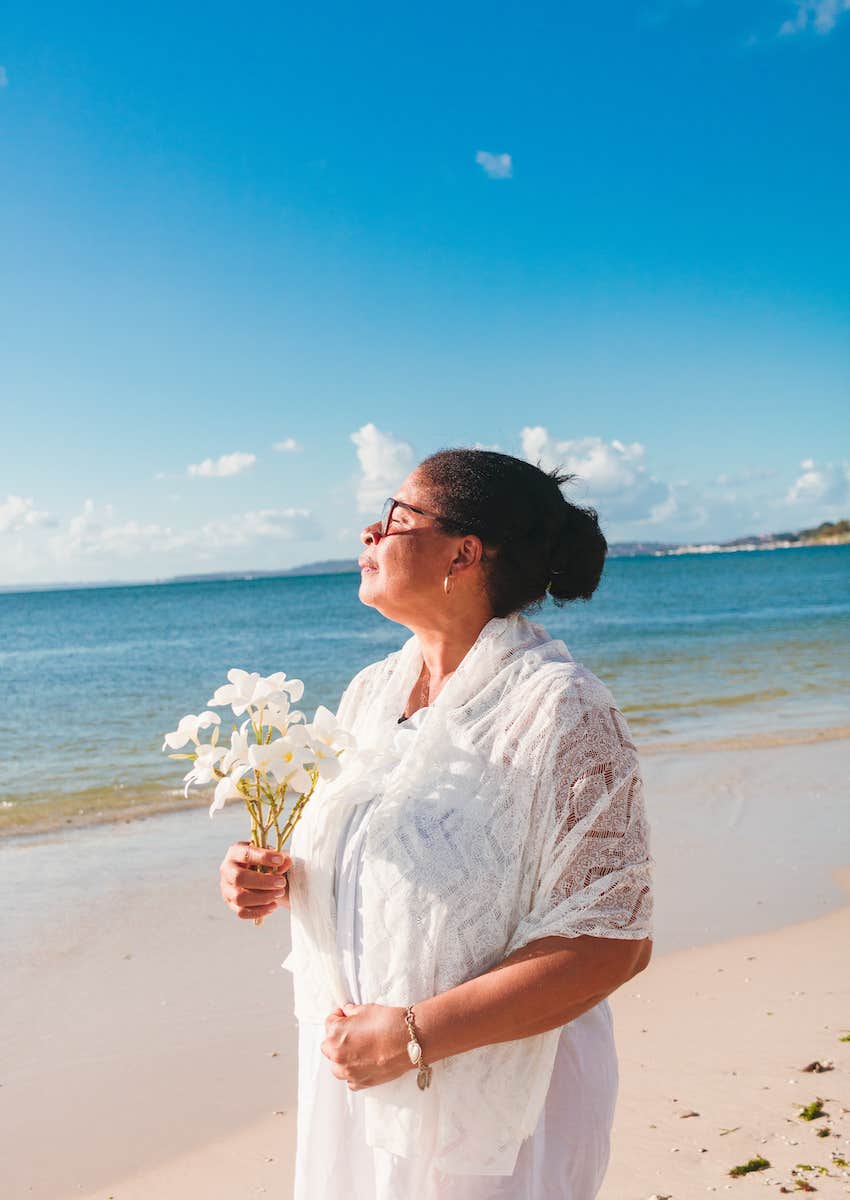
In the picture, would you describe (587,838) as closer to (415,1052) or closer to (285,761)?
(415,1052)

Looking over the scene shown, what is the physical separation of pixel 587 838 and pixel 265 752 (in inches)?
26.4

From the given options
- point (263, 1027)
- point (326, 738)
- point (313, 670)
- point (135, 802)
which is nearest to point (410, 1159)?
point (326, 738)

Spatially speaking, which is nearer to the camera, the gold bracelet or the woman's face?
the gold bracelet

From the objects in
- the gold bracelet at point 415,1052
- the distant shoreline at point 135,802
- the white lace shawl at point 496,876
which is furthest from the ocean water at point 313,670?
the gold bracelet at point 415,1052

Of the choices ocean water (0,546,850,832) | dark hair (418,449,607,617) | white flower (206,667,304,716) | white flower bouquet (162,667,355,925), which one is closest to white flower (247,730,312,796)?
white flower bouquet (162,667,355,925)

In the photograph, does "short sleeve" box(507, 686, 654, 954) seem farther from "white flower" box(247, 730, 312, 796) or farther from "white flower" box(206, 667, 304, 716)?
"white flower" box(206, 667, 304, 716)

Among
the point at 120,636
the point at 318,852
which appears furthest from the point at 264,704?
the point at 120,636

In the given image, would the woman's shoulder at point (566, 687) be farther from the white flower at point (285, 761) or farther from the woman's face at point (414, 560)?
the white flower at point (285, 761)

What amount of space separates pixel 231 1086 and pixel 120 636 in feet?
167

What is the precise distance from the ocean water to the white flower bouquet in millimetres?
653

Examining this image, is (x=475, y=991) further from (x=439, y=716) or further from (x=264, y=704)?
(x=264, y=704)

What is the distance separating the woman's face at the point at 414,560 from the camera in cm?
238

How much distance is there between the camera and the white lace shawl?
195cm

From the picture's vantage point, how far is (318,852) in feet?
7.31
